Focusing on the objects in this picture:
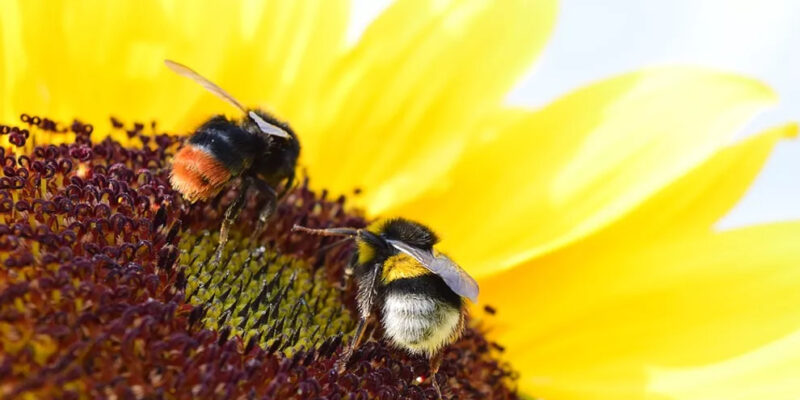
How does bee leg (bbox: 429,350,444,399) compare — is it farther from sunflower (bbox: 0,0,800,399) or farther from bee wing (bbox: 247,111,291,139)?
bee wing (bbox: 247,111,291,139)

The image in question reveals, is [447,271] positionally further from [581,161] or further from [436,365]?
[581,161]

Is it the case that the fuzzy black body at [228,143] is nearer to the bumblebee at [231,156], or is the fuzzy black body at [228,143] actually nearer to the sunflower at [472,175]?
the bumblebee at [231,156]

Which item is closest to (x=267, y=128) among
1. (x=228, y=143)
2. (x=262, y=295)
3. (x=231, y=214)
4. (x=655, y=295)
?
(x=228, y=143)

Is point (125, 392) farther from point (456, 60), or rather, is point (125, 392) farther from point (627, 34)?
point (627, 34)

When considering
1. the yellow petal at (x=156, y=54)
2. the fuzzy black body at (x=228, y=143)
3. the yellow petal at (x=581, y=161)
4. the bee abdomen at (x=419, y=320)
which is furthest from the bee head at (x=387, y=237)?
the yellow petal at (x=156, y=54)

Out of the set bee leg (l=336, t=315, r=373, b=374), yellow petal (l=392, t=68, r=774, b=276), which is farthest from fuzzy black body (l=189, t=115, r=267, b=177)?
yellow petal (l=392, t=68, r=774, b=276)
